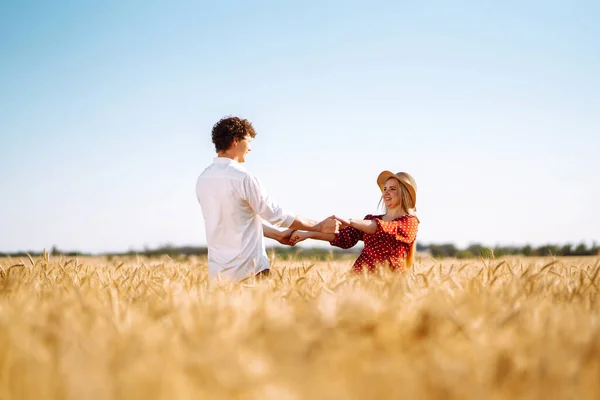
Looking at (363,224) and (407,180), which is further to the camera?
(407,180)

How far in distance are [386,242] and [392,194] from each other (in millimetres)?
463

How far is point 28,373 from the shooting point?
141 centimetres

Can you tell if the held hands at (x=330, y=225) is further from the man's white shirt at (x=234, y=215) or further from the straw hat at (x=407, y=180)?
the straw hat at (x=407, y=180)

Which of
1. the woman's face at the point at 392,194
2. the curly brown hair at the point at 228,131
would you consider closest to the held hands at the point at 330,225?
the woman's face at the point at 392,194

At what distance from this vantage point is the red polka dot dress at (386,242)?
199 inches

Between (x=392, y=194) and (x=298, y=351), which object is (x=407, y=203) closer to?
(x=392, y=194)

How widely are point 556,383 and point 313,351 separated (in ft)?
2.14

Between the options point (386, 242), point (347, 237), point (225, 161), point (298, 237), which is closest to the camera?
point (225, 161)

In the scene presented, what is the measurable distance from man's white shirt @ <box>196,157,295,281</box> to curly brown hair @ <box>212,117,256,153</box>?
0.47ft

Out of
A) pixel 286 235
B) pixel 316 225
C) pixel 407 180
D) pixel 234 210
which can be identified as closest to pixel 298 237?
pixel 286 235

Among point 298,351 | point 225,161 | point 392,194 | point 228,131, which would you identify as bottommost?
point 298,351

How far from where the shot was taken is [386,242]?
5242mm

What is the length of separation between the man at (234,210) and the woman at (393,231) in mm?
376

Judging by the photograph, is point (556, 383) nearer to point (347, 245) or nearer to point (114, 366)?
point (114, 366)
